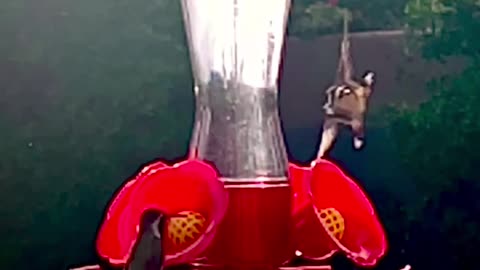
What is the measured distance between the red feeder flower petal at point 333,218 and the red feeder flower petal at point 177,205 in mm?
85

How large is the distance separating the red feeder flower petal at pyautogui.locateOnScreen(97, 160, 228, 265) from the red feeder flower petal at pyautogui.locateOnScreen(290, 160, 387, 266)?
8 centimetres

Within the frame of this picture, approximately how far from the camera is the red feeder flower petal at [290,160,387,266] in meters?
0.96

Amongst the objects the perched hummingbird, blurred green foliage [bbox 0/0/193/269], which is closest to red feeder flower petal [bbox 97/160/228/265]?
the perched hummingbird

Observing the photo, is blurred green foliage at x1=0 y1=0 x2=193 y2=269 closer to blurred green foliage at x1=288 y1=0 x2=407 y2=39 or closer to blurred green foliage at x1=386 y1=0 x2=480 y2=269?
blurred green foliage at x1=288 y1=0 x2=407 y2=39

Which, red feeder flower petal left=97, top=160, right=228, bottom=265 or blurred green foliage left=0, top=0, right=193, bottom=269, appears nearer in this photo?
red feeder flower petal left=97, top=160, right=228, bottom=265

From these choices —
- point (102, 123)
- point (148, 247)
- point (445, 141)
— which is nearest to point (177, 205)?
point (148, 247)

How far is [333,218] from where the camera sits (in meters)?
0.98

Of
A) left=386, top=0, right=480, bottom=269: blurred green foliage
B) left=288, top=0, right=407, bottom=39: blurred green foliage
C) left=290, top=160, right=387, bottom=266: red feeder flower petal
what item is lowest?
left=386, top=0, right=480, bottom=269: blurred green foliage

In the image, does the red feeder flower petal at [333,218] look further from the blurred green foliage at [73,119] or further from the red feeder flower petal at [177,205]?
the blurred green foliage at [73,119]

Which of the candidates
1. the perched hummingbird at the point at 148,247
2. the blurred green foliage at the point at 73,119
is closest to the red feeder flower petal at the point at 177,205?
the perched hummingbird at the point at 148,247

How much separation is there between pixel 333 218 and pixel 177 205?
15 centimetres

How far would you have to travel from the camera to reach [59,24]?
147 cm

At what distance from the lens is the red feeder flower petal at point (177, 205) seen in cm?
91

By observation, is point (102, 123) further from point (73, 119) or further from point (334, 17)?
point (334, 17)
